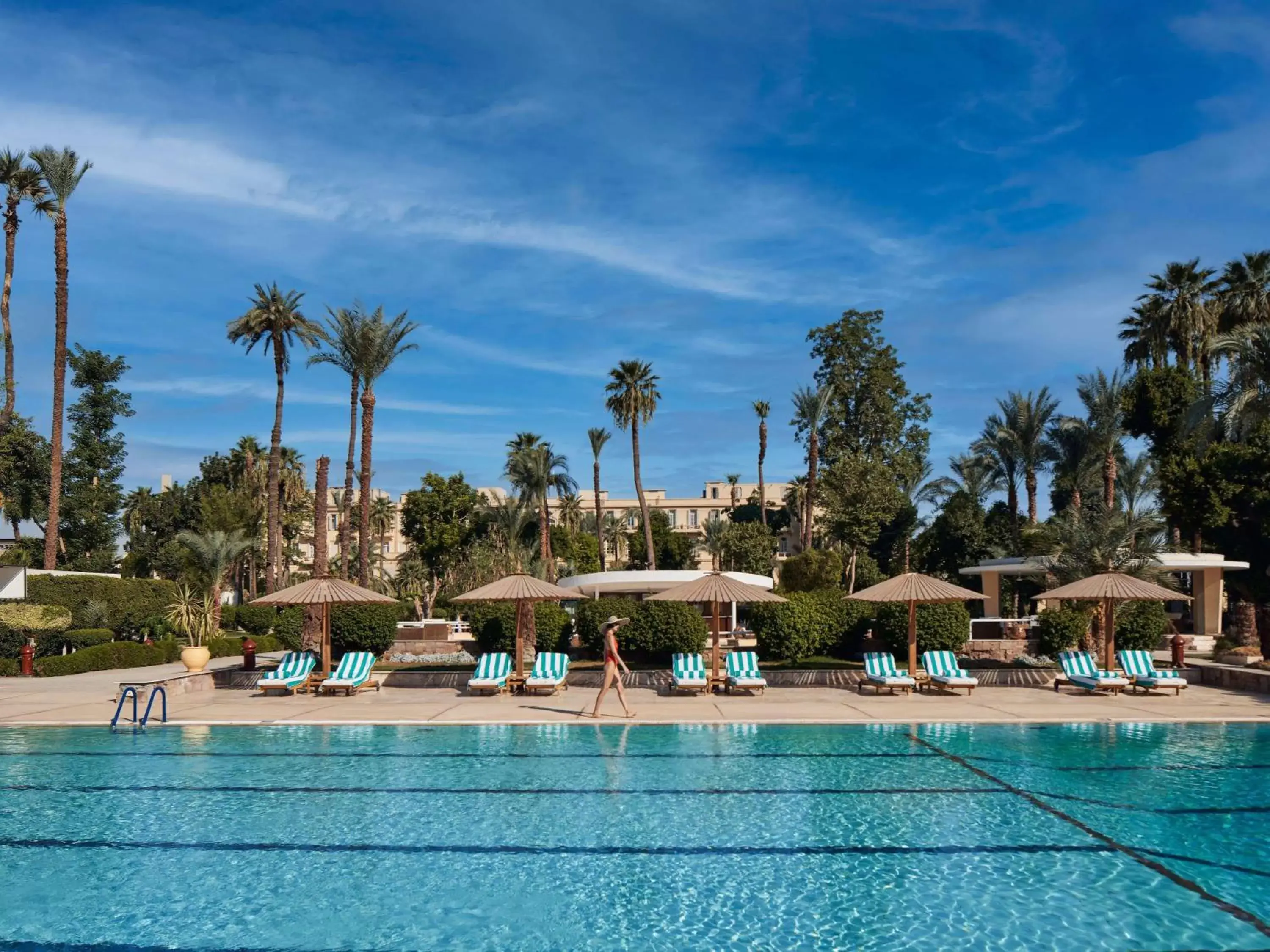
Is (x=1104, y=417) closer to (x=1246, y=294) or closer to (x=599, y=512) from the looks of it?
(x=1246, y=294)

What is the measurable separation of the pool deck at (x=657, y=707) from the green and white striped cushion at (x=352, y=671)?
1.01 feet

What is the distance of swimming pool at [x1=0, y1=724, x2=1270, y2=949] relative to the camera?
23.2 feet

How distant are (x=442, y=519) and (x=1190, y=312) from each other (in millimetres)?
37873

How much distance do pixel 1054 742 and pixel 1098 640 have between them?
11361 millimetres

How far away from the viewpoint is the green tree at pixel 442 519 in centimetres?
5431

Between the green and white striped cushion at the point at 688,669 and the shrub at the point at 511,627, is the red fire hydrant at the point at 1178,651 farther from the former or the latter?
the shrub at the point at 511,627

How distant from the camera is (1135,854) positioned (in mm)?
8688

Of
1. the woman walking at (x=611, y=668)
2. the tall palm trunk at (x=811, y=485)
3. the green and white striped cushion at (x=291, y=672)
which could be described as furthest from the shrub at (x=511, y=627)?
the tall palm trunk at (x=811, y=485)

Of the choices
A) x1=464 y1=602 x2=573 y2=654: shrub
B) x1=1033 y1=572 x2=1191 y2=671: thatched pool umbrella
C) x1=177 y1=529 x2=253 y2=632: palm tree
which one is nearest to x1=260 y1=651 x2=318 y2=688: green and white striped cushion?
x1=464 y1=602 x2=573 y2=654: shrub

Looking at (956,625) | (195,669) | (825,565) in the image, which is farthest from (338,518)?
(956,625)

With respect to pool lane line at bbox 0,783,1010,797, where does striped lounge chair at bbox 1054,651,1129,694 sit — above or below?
above

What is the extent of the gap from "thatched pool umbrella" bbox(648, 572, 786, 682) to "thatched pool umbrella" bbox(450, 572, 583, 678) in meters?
2.15

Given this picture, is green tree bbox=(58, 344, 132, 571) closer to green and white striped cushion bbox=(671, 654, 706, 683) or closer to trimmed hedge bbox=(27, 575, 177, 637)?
trimmed hedge bbox=(27, 575, 177, 637)

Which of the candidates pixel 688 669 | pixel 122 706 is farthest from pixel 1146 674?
pixel 122 706
